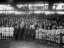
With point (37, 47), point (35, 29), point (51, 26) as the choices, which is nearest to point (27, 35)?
point (35, 29)

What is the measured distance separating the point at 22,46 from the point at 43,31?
445 mm

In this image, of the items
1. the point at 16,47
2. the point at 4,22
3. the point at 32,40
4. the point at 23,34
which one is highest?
the point at 4,22

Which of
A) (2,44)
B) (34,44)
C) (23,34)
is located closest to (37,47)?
(34,44)

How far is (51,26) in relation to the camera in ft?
3.43

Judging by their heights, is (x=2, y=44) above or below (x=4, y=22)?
below

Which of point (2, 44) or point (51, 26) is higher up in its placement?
→ point (51, 26)

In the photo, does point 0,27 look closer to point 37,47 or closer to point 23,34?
point 23,34

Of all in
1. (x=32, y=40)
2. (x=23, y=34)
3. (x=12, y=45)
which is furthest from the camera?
(x=12, y=45)

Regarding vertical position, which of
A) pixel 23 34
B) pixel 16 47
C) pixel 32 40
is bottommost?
pixel 16 47

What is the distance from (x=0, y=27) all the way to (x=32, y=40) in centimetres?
50

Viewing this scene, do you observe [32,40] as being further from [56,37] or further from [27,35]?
[56,37]

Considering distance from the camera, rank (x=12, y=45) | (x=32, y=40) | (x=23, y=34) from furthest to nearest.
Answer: (x=12, y=45), (x=32, y=40), (x=23, y=34)

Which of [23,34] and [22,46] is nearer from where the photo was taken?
[23,34]

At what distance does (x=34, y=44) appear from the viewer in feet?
3.38
